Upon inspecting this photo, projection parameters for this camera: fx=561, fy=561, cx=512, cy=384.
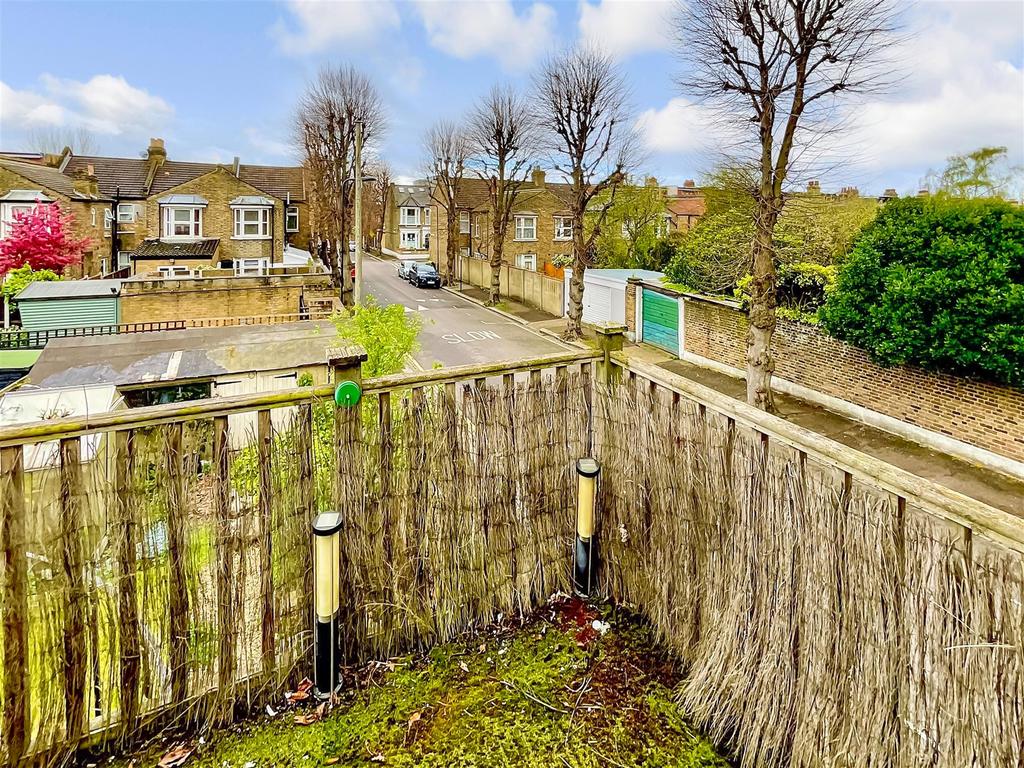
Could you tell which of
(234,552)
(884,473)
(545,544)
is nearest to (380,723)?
(234,552)

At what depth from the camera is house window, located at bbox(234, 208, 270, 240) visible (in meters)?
27.5

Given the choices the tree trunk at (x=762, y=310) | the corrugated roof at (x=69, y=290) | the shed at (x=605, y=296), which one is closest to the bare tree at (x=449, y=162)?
the shed at (x=605, y=296)

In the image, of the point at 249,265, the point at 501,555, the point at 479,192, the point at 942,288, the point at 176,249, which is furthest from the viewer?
the point at 479,192

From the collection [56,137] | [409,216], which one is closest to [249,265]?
[409,216]

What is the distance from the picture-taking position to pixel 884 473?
1.78m

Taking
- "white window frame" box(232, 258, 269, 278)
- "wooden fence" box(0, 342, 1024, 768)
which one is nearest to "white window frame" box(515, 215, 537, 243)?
"white window frame" box(232, 258, 269, 278)

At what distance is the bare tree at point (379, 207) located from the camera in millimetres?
52750

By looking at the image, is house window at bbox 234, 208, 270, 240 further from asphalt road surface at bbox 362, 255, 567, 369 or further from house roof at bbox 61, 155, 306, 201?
asphalt road surface at bbox 362, 255, 567, 369

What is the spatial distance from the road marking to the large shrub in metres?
10.4

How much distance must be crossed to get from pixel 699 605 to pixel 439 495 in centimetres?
130

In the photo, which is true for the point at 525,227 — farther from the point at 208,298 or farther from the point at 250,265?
the point at 208,298

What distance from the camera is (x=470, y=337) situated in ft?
59.9

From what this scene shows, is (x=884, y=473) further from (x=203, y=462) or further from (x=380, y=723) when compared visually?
(x=203, y=462)

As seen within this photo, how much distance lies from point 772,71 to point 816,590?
10019mm
